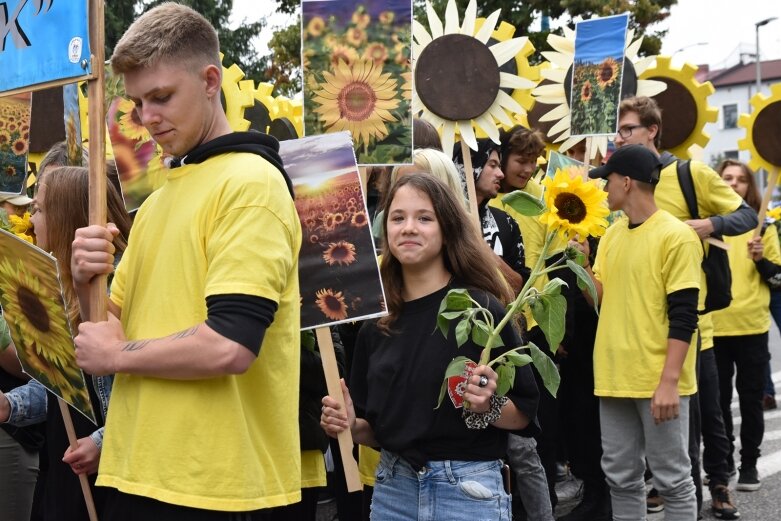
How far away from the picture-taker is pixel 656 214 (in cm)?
468

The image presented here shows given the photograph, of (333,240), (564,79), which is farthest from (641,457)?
(564,79)

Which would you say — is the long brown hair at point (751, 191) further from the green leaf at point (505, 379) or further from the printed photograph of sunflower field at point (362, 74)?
the green leaf at point (505, 379)

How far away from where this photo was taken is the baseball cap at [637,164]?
15.2 ft

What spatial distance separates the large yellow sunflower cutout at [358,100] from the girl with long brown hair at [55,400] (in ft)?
2.76

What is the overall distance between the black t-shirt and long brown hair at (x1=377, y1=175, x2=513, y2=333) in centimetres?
8

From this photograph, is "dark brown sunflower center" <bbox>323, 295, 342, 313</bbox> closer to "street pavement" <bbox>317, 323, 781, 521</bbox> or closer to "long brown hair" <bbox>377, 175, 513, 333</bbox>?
"long brown hair" <bbox>377, 175, 513, 333</bbox>

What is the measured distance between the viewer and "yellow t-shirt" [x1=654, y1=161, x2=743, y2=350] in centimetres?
541

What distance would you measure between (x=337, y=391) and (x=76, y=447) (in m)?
0.80

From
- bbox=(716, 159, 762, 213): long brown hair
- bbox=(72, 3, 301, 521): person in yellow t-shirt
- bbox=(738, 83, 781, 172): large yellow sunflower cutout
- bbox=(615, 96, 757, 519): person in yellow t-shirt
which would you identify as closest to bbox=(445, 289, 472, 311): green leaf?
bbox=(72, 3, 301, 521): person in yellow t-shirt

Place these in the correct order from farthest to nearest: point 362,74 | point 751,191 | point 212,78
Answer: point 751,191, point 362,74, point 212,78

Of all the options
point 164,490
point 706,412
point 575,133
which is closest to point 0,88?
point 164,490

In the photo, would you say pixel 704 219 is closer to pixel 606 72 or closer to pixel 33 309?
pixel 606 72

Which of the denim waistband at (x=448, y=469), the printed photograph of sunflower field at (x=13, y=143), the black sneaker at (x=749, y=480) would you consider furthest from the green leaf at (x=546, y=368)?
the black sneaker at (x=749, y=480)

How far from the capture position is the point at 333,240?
3.31 metres
